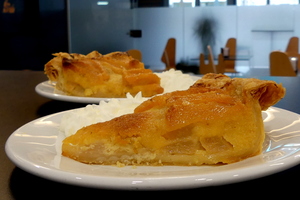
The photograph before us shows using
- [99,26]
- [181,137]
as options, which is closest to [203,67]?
[99,26]

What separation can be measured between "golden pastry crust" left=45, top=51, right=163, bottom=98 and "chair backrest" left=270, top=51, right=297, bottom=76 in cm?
240

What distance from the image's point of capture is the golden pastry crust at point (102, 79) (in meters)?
1.08

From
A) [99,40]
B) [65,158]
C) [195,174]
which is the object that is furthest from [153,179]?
[99,40]

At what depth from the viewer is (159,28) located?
652cm

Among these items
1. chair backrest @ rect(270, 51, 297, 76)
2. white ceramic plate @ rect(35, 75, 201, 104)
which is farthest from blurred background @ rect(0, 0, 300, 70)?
white ceramic plate @ rect(35, 75, 201, 104)

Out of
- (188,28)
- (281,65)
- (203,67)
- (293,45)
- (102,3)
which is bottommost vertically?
(203,67)

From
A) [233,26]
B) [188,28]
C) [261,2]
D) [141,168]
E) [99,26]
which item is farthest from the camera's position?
[188,28]

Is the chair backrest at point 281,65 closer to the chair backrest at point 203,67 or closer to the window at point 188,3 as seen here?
the chair backrest at point 203,67

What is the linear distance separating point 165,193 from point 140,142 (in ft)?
0.30

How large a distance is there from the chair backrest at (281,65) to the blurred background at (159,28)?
90.9 inches

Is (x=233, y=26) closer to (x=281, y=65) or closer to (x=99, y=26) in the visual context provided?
(x=99, y=26)

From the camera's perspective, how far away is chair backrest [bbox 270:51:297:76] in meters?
3.25

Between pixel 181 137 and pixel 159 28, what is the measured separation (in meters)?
6.13

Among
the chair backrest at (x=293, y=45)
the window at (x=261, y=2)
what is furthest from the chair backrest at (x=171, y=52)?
the chair backrest at (x=293, y=45)
